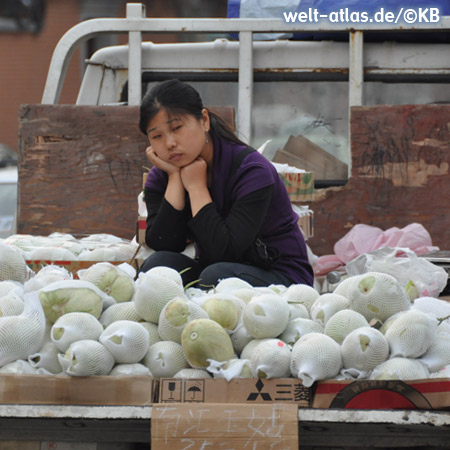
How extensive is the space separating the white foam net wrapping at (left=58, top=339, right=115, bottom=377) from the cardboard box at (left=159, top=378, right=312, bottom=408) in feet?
0.56

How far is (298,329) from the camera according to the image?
2250 mm

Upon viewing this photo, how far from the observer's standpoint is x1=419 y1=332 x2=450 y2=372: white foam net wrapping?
2.11 metres

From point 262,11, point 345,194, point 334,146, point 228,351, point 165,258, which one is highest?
point 262,11

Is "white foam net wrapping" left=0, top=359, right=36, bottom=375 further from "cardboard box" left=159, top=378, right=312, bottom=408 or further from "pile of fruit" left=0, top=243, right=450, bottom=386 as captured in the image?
"cardboard box" left=159, top=378, right=312, bottom=408

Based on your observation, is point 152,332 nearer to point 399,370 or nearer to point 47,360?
point 47,360

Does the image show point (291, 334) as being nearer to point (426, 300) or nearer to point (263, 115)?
point (426, 300)

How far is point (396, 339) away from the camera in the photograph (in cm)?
209

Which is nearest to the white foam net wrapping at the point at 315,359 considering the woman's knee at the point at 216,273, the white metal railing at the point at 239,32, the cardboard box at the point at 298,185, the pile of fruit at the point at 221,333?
the pile of fruit at the point at 221,333

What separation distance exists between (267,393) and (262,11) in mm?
4372

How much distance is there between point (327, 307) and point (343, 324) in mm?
146

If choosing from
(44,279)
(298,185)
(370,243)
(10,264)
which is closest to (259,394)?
(44,279)

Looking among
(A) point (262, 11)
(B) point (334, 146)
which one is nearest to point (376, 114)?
(B) point (334, 146)

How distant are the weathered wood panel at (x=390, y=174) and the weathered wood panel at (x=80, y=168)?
0.81 metres

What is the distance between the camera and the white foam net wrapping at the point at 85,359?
2025 mm
